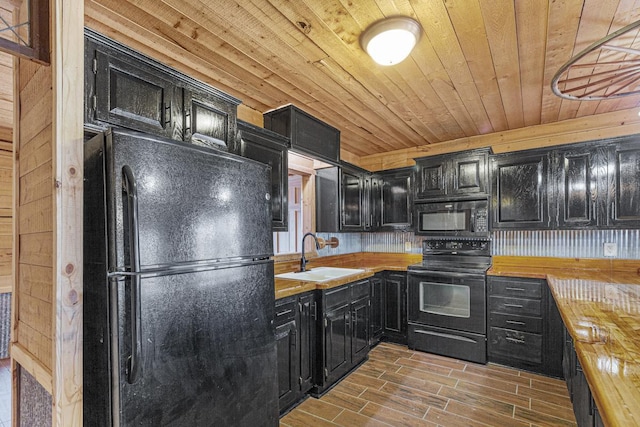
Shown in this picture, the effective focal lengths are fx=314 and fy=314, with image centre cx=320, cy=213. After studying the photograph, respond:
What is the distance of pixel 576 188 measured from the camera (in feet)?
10.2

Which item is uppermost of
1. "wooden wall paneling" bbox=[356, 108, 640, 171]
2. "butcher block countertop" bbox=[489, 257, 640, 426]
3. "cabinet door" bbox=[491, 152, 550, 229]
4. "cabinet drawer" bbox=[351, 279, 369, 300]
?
"wooden wall paneling" bbox=[356, 108, 640, 171]

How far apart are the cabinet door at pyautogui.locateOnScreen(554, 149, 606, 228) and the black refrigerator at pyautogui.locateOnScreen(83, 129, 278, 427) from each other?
3.15 meters

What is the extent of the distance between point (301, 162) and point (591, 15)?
8.30ft

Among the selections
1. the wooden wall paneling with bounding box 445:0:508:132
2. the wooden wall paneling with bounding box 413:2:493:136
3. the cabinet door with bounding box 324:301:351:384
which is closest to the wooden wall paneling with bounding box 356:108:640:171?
the wooden wall paneling with bounding box 413:2:493:136

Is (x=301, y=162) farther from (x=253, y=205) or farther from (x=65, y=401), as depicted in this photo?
(x=65, y=401)

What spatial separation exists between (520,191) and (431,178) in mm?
930

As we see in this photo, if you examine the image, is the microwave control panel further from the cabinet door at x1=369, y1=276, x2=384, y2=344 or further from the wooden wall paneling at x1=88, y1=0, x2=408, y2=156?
the wooden wall paneling at x1=88, y1=0, x2=408, y2=156

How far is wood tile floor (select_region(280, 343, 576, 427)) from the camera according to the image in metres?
2.23

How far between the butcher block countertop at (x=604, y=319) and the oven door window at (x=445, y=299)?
39 cm

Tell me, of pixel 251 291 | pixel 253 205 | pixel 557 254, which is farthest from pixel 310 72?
pixel 557 254

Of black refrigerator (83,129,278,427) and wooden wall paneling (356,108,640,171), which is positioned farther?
wooden wall paneling (356,108,640,171)

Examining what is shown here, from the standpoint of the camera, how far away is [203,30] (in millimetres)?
1843

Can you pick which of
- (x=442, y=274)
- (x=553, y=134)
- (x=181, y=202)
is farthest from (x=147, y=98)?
(x=553, y=134)

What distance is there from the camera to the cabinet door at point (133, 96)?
1500 mm
